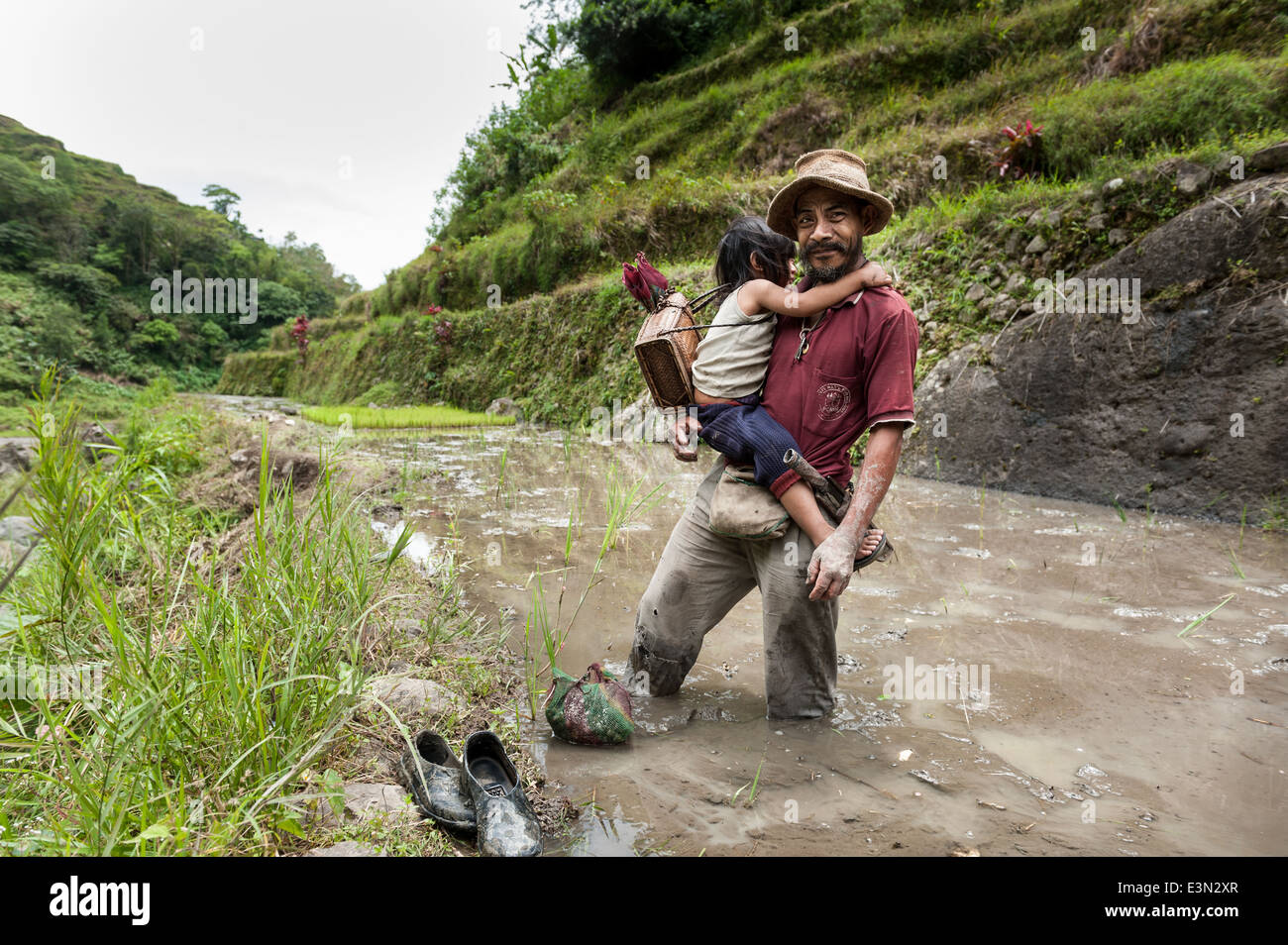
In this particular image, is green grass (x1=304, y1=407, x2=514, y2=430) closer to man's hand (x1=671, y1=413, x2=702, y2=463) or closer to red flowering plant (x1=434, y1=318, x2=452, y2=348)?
red flowering plant (x1=434, y1=318, x2=452, y2=348)

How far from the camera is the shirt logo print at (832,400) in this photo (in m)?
2.04

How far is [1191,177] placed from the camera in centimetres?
499

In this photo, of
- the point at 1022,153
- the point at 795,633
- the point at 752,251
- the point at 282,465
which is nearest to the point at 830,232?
the point at 752,251

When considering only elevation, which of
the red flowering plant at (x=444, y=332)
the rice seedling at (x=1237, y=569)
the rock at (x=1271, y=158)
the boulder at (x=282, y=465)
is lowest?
the rice seedling at (x=1237, y=569)

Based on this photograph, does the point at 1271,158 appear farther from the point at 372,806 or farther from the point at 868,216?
the point at 372,806

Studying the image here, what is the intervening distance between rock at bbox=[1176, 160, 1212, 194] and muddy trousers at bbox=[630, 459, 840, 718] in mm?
4935

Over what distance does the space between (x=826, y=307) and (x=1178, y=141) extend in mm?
6089

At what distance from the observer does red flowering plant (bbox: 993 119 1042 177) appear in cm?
699

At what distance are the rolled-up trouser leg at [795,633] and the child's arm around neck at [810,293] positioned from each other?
0.67 m

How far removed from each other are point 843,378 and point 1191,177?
489 cm

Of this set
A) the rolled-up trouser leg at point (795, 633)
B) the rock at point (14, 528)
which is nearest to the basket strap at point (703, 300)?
the rolled-up trouser leg at point (795, 633)

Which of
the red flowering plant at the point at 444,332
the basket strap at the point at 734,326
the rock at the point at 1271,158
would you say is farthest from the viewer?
the red flowering plant at the point at 444,332

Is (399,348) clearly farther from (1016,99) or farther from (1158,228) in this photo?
(1158,228)

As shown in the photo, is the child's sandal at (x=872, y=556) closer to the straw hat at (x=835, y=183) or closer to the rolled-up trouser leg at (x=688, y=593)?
the rolled-up trouser leg at (x=688, y=593)
